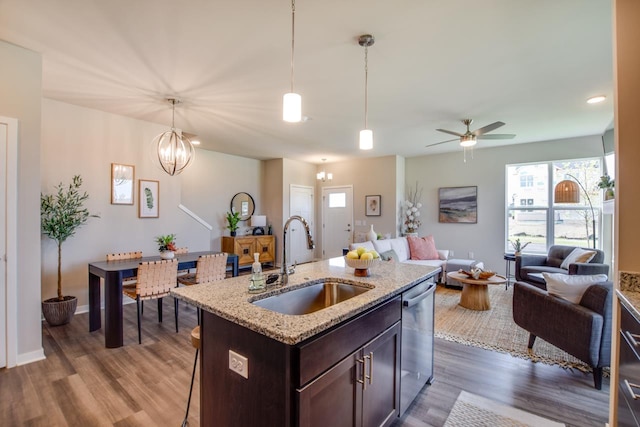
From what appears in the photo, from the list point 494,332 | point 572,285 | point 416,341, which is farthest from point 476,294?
point 416,341

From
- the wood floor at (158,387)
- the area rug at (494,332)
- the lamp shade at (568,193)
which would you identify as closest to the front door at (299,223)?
the area rug at (494,332)

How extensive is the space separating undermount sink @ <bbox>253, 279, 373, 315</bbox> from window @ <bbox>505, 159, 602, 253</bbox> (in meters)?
5.43

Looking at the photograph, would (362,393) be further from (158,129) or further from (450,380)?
(158,129)

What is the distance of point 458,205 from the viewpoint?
652cm

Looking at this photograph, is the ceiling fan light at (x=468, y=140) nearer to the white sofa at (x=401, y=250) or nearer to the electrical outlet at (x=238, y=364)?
the white sofa at (x=401, y=250)

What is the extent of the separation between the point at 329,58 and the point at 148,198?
11.2 ft

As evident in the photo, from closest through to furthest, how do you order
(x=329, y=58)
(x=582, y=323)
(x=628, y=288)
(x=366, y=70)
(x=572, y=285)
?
(x=628, y=288) < (x=582, y=323) < (x=572, y=285) < (x=329, y=58) < (x=366, y=70)

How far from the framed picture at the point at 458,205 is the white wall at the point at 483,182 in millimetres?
94

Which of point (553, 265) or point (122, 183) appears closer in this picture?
point (122, 183)

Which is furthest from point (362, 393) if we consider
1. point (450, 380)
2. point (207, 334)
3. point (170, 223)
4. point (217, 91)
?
point (170, 223)

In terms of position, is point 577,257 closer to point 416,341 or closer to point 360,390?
point 416,341

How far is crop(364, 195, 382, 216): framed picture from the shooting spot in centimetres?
710

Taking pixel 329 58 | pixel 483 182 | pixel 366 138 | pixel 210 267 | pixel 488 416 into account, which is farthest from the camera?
pixel 483 182

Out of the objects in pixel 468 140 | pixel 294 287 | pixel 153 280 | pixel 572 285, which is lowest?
pixel 153 280
